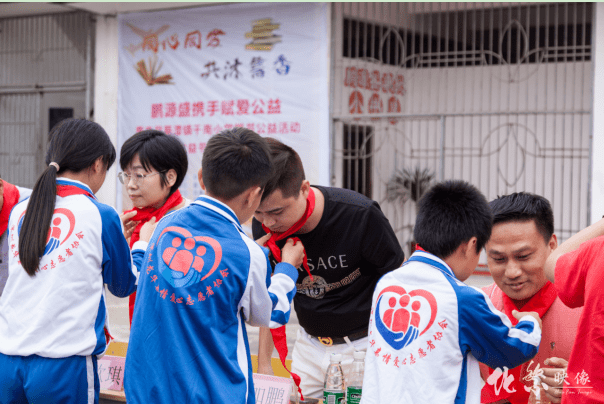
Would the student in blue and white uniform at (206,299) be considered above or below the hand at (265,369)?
above

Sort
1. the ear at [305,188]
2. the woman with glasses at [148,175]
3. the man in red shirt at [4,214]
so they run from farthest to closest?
the man in red shirt at [4,214] < the woman with glasses at [148,175] < the ear at [305,188]

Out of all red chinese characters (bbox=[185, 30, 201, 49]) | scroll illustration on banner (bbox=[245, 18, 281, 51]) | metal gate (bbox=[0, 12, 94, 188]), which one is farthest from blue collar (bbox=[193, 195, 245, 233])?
metal gate (bbox=[0, 12, 94, 188])

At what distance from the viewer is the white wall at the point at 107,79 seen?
8281 mm

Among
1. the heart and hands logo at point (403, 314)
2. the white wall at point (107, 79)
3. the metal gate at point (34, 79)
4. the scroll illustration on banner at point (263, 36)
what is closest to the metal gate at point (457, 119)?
the scroll illustration on banner at point (263, 36)

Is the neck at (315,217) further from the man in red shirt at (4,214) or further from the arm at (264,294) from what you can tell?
the man in red shirt at (4,214)

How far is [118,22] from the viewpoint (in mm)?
8156

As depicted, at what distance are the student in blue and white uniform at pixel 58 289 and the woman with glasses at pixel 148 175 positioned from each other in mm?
439

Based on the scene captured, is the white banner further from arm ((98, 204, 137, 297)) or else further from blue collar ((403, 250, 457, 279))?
blue collar ((403, 250, 457, 279))

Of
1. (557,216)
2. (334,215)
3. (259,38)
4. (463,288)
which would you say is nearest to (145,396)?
(463,288)

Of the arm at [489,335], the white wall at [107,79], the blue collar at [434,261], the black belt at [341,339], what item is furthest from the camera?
the white wall at [107,79]

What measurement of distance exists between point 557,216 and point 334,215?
638 centimetres

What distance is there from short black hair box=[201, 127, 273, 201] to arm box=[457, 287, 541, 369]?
1.95 feet

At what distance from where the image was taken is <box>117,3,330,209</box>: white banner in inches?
277

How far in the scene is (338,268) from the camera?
7.34ft
